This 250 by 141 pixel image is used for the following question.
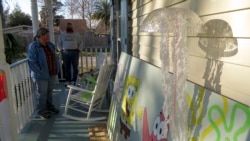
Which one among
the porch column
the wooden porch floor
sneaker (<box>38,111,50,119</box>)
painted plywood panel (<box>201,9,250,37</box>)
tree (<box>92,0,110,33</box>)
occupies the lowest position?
the wooden porch floor

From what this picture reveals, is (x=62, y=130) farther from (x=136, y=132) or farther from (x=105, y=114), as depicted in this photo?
(x=136, y=132)

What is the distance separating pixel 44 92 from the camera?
401 centimetres

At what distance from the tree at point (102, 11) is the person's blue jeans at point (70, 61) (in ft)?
50.2

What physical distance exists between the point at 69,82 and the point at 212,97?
19.1 feet

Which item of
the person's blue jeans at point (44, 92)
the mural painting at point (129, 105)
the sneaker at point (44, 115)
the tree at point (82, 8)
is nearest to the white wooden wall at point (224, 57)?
the mural painting at point (129, 105)

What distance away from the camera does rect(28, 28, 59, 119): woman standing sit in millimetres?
3721

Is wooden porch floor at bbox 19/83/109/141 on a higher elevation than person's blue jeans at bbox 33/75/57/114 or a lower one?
lower

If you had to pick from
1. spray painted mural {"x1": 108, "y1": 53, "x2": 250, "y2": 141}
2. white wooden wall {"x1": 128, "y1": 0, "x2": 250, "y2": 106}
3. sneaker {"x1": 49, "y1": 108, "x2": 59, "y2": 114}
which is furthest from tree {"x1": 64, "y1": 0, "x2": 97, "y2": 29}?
white wooden wall {"x1": 128, "y1": 0, "x2": 250, "y2": 106}

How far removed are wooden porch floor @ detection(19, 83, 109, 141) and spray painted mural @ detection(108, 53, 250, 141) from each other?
0.46 meters

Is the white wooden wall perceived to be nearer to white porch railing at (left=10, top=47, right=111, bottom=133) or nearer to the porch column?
the porch column

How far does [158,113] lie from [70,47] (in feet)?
15.8

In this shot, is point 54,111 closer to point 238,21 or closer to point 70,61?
point 70,61

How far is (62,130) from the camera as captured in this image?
3.62 m

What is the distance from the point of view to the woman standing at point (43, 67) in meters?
3.72
